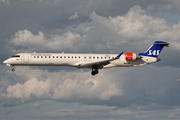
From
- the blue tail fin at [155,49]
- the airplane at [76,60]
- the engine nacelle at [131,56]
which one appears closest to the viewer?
the airplane at [76,60]

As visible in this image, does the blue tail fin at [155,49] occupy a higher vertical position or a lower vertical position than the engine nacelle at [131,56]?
higher

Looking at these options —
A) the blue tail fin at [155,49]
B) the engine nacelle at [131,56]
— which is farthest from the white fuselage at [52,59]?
the blue tail fin at [155,49]

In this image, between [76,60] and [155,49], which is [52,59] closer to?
[76,60]

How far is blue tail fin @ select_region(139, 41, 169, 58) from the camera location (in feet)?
192

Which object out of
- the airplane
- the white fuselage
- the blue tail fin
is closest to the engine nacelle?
the airplane

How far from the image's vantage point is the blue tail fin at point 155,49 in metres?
58.6

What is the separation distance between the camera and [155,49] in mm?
58875

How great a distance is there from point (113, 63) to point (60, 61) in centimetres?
973

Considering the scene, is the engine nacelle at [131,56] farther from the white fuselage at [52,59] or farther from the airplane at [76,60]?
the white fuselage at [52,59]

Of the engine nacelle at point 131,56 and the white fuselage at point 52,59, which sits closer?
the white fuselage at point 52,59

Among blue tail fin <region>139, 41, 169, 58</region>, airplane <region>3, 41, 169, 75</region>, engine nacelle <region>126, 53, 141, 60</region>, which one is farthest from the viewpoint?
blue tail fin <region>139, 41, 169, 58</region>

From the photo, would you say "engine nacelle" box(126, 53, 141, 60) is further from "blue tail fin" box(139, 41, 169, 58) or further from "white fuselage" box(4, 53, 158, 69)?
"white fuselage" box(4, 53, 158, 69)

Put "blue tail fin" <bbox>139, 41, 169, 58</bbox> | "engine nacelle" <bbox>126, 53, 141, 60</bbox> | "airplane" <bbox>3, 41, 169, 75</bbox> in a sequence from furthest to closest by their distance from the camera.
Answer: "blue tail fin" <bbox>139, 41, 169, 58</bbox> < "engine nacelle" <bbox>126, 53, 141, 60</bbox> < "airplane" <bbox>3, 41, 169, 75</bbox>

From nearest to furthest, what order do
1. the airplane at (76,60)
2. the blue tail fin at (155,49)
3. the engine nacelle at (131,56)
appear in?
the airplane at (76,60) → the engine nacelle at (131,56) → the blue tail fin at (155,49)
